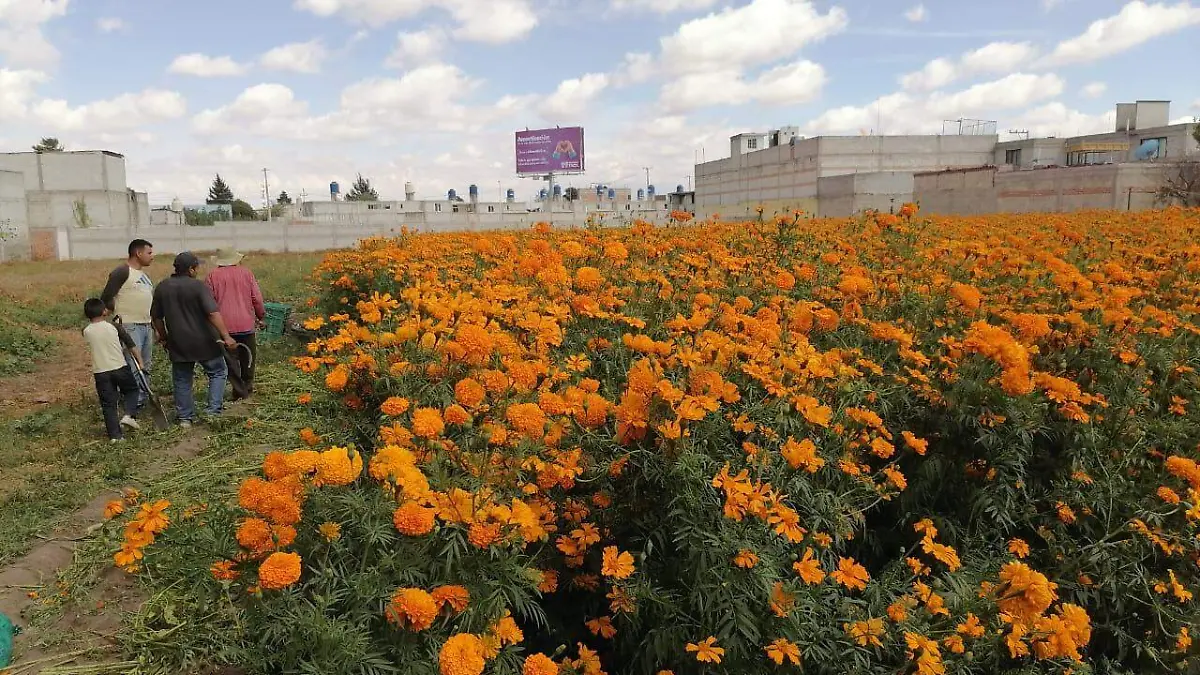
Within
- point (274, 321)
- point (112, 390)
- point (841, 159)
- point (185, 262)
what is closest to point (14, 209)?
point (274, 321)

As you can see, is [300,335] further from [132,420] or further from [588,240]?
[588,240]

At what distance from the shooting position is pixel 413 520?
4.98ft

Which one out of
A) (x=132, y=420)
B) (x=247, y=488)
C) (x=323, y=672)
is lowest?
(x=132, y=420)

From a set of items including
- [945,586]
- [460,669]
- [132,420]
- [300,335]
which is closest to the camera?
[460,669]

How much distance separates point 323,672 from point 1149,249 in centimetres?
536

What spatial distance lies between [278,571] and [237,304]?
5.32m

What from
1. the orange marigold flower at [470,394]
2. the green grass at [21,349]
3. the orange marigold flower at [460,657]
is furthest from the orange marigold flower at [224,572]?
the green grass at [21,349]

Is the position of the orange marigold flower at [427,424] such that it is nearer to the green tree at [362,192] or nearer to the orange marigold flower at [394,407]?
the orange marigold flower at [394,407]

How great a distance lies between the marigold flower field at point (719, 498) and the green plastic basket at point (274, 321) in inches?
237

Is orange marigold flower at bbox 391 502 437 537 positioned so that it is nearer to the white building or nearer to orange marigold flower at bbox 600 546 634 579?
orange marigold flower at bbox 600 546 634 579

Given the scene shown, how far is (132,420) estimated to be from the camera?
5.39 metres

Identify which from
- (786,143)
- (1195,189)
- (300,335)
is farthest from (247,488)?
(786,143)

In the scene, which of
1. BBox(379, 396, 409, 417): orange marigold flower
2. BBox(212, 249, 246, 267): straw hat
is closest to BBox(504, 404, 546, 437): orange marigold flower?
BBox(379, 396, 409, 417): orange marigold flower

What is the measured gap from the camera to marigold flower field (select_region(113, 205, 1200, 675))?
1.64 meters
